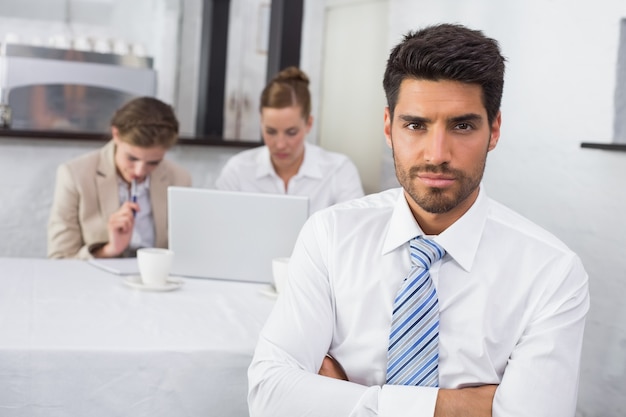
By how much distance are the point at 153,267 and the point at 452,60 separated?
1025 mm

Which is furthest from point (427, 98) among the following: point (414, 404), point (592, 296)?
point (592, 296)

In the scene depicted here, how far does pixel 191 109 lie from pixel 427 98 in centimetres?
475

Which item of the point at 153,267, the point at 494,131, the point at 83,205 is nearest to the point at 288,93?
the point at 83,205

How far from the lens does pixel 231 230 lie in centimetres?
220

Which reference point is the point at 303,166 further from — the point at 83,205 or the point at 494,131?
the point at 494,131

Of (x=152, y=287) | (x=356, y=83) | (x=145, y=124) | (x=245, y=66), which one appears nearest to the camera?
(x=152, y=287)

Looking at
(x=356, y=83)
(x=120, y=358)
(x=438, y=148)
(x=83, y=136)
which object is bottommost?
(x=120, y=358)

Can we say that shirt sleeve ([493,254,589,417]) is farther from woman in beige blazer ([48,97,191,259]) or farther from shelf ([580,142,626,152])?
woman in beige blazer ([48,97,191,259])

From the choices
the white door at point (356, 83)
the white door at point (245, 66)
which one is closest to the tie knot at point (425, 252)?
the white door at point (356, 83)

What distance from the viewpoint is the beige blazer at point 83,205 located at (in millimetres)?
2750

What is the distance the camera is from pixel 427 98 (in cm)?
139

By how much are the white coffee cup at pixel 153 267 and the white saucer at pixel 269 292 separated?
10.0 inches

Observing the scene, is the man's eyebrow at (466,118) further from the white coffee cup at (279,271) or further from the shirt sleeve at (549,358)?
the white coffee cup at (279,271)

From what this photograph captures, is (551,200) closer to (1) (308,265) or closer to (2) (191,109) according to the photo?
(1) (308,265)
